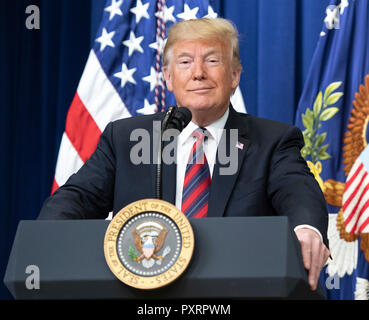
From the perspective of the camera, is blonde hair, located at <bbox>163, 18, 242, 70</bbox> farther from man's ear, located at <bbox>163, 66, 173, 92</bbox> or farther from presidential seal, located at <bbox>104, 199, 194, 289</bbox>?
presidential seal, located at <bbox>104, 199, 194, 289</bbox>

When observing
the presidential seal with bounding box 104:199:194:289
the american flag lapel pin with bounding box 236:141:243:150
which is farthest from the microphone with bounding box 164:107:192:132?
the american flag lapel pin with bounding box 236:141:243:150

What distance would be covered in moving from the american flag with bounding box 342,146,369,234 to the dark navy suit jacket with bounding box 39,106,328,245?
98 centimetres

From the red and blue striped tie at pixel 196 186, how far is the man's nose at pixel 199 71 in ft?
0.96

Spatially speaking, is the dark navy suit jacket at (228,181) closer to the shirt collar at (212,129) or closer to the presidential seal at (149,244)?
the shirt collar at (212,129)

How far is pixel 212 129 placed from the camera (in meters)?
2.32

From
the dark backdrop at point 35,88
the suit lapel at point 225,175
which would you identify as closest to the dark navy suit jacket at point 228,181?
the suit lapel at point 225,175

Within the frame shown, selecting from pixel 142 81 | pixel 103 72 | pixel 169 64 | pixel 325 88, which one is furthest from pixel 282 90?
Result: pixel 169 64

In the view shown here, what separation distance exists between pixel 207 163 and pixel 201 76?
Result: 0.36 m

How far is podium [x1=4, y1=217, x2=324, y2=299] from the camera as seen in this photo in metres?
1.28

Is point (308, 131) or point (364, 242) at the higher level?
point (308, 131)

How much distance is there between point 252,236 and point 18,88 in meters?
3.28
